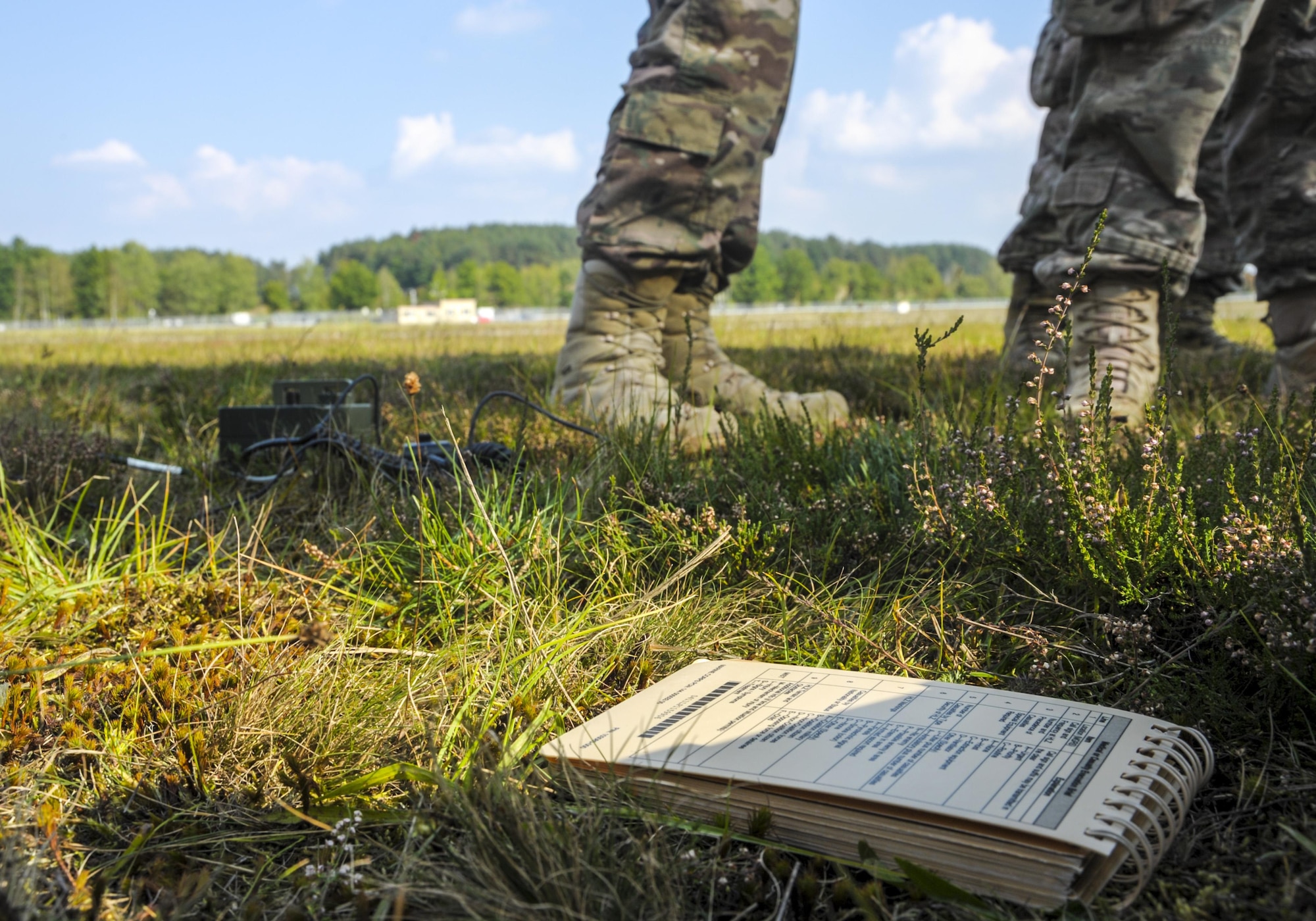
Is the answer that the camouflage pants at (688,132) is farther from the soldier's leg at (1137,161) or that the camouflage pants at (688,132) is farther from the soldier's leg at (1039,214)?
the soldier's leg at (1039,214)

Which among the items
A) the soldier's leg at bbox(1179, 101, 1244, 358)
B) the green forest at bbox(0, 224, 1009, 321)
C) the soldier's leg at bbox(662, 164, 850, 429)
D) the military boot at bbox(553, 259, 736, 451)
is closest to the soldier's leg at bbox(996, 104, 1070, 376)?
the soldier's leg at bbox(1179, 101, 1244, 358)

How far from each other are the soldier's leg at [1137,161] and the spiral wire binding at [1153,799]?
6.24ft

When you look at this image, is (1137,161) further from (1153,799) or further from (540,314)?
(540,314)

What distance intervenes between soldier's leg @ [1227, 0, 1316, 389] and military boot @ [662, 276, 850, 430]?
145 cm

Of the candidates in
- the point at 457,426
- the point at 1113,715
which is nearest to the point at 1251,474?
the point at 1113,715

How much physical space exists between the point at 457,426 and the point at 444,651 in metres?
1.60

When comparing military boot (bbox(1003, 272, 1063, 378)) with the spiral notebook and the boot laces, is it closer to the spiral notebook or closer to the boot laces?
the boot laces

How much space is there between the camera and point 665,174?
3.16 m

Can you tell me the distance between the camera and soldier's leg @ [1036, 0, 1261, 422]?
2.79 m

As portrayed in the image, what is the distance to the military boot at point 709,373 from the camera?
3191 mm

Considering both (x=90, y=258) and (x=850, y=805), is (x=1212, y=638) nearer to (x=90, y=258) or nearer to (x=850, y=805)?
(x=850, y=805)

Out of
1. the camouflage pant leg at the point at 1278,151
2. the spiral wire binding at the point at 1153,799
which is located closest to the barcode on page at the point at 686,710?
the spiral wire binding at the point at 1153,799

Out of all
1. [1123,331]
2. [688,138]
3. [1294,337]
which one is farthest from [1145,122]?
[688,138]

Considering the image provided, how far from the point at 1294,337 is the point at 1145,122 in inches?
36.0
